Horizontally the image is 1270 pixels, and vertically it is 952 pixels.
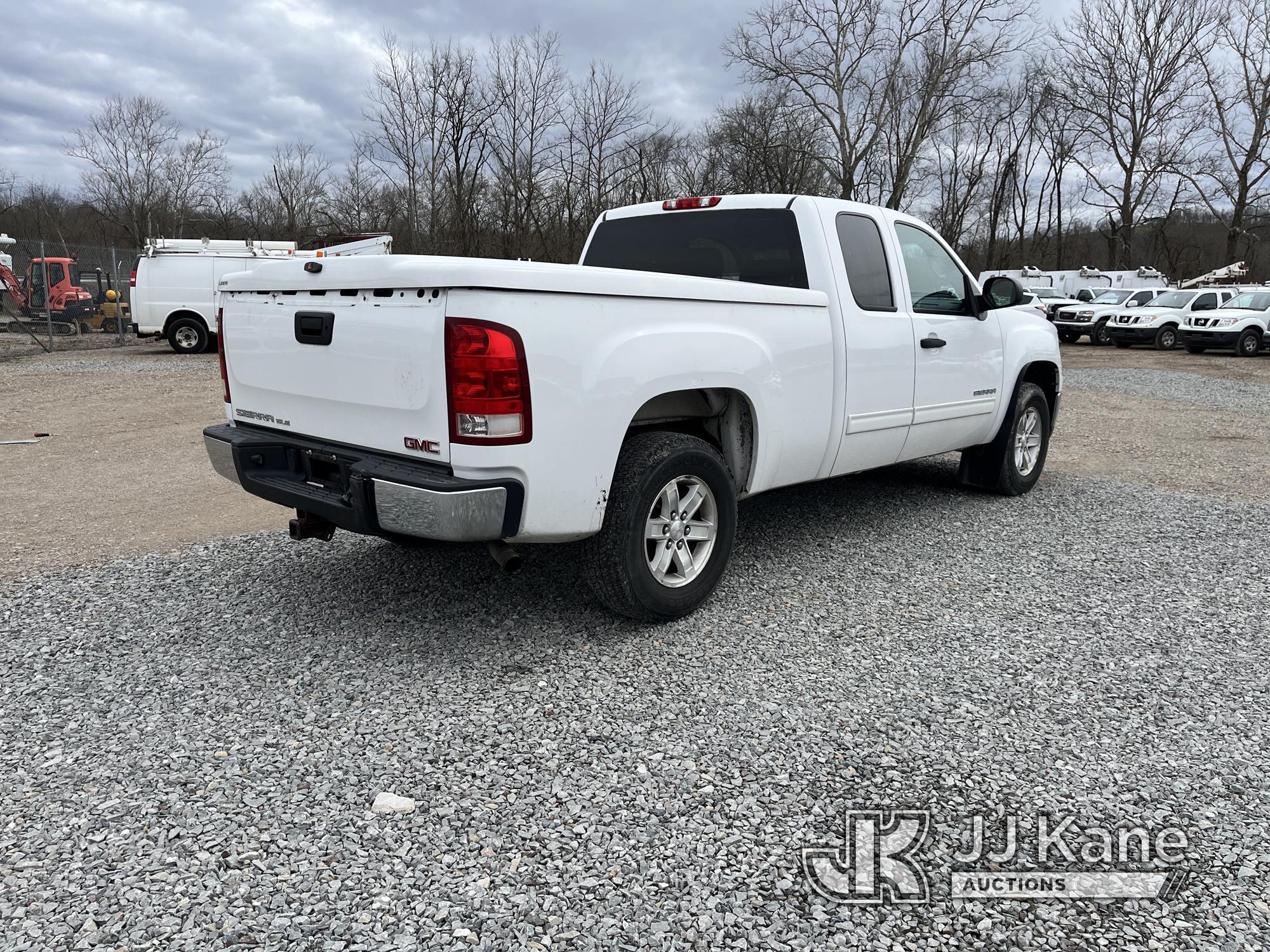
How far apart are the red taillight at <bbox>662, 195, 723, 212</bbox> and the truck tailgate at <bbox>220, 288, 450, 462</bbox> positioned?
221 cm

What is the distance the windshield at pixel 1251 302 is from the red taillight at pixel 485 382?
86.4 ft

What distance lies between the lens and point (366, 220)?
3262 cm

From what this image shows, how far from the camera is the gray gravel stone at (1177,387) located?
14.0m

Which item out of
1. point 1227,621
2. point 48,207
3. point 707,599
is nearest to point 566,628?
point 707,599

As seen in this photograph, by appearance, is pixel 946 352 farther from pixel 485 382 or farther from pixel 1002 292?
pixel 485 382

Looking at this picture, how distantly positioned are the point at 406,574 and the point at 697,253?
241 centimetres

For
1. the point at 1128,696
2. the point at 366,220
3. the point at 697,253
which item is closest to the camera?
the point at 1128,696

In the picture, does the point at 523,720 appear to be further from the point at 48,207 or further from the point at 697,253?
the point at 48,207

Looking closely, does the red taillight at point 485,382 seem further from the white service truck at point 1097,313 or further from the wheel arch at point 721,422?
the white service truck at point 1097,313

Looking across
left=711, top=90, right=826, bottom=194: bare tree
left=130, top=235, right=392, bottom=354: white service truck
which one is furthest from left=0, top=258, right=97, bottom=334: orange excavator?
left=711, top=90, right=826, bottom=194: bare tree

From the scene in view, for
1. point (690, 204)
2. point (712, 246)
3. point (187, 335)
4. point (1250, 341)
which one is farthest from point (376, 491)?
point (1250, 341)

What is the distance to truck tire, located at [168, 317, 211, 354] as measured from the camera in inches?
721

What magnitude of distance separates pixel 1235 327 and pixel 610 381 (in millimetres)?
25312

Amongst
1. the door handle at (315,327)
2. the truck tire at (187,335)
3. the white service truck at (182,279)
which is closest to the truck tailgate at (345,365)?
the door handle at (315,327)
